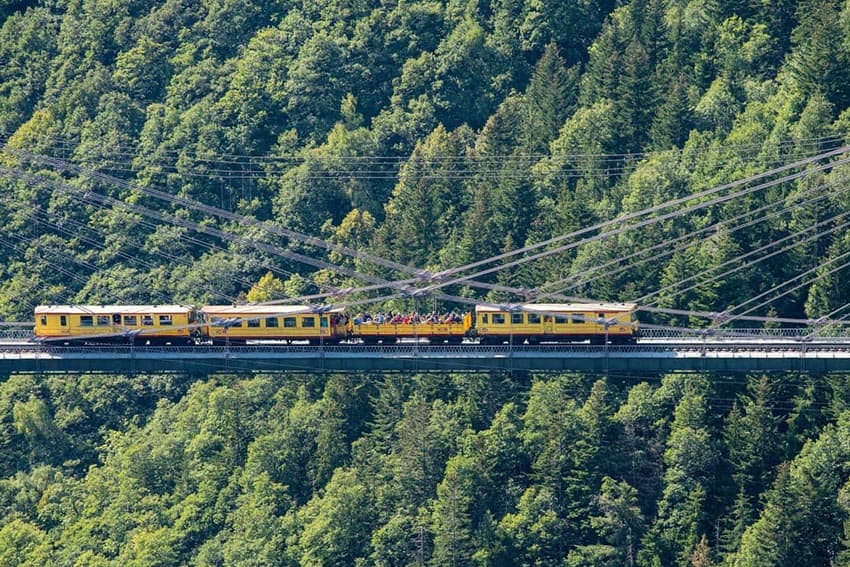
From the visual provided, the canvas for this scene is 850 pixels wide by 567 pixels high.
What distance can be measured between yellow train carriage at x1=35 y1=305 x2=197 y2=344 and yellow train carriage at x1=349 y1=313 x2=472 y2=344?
320 inches

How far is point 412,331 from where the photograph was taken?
396 feet

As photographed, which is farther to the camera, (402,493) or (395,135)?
(395,135)

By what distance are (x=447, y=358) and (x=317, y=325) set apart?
6439 mm

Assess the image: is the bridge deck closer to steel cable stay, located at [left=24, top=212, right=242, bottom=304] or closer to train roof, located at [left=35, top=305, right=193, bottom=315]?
train roof, located at [left=35, top=305, right=193, bottom=315]

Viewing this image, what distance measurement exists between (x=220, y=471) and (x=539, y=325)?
2418 cm

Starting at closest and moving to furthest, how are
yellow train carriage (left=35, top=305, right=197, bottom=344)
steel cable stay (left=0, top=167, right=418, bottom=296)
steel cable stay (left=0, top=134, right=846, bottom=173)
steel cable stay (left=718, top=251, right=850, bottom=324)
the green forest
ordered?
yellow train carriage (left=35, top=305, right=197, bottom=344) < steel cable stay (left=718, top=251, right=850, bottom=324) < the green forest < steel cable stay (left=0, top=167, right=418, bottom=296) < steel cable stay (left=0, top=134, right=846, bottom=173)

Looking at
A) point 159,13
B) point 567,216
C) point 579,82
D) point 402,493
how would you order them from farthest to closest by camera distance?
1. point 159,13
2. point 579,82
3. point 567,216
4. point 402,493

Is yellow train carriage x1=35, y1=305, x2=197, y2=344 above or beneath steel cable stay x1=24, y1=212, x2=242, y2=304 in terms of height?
beneath

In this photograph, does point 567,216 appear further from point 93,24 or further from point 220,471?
point 93,24

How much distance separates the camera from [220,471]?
447 feet

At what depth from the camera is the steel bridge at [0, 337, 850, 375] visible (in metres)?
116

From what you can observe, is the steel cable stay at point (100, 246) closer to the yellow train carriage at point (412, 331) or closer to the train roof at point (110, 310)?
the train roof at point (110, 310)

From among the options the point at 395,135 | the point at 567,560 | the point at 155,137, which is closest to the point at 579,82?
the point at 395,135

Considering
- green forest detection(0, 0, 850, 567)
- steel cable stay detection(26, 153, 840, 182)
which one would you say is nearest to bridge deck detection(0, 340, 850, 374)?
green forest detection(0, 0, 850, 567)
